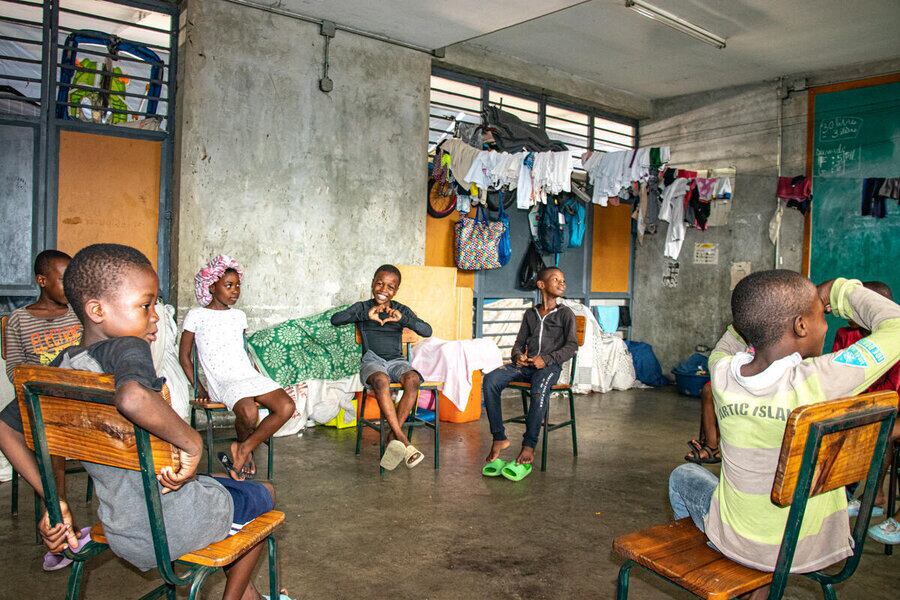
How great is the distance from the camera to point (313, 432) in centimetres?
511

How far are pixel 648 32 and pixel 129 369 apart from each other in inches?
230

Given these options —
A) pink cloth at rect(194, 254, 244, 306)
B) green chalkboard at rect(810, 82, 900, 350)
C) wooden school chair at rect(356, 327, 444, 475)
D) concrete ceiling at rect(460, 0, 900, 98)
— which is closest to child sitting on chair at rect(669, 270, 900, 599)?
wooden school chair at rect(356, 327, 444, 475)

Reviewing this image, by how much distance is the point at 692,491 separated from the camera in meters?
1.98

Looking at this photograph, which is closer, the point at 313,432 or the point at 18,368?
the point at 18,368

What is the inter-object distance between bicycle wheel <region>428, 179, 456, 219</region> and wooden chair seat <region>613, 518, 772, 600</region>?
4.79 m

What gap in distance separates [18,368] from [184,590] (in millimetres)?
1520

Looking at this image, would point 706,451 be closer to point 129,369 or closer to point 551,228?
point 129,369

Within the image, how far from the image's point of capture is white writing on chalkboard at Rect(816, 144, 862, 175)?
21.7 feet

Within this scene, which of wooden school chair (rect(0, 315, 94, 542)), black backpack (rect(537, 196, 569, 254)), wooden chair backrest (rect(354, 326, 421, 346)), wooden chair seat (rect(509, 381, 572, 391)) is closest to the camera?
wooden school chair (rect(0, 315, 94, 542))

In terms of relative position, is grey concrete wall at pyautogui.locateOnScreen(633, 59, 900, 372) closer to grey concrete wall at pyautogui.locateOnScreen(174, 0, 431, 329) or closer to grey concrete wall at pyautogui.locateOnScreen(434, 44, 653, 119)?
grey concrete wall at pyautogui.locateOnScreen(434, 44, 653, 119)

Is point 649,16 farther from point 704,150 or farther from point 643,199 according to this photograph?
point 704,150

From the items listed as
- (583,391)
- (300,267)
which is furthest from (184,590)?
(583,391)

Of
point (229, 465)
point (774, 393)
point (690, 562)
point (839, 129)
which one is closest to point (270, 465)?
point (229, 465)

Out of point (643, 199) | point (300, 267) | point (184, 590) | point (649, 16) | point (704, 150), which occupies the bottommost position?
point (184, 590)
